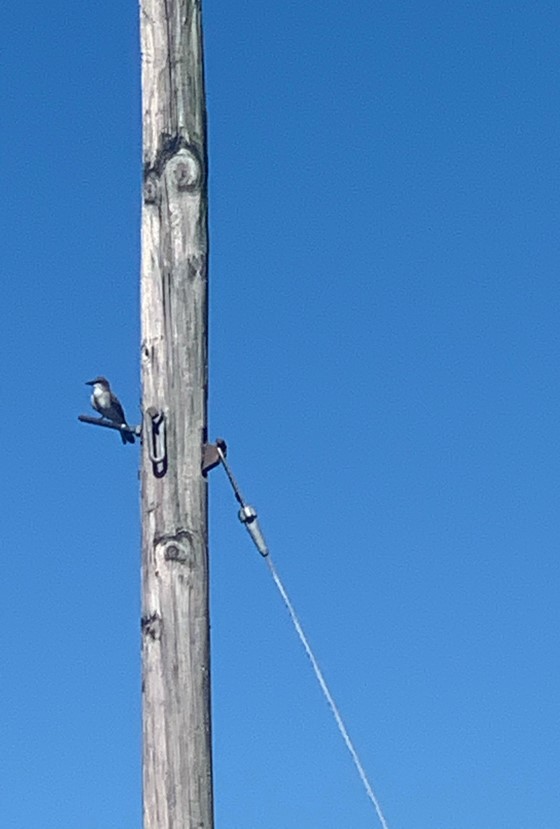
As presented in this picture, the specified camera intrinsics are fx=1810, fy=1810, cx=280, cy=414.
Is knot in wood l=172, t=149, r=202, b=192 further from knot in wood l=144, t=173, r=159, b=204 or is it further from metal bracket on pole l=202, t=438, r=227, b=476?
metal bracket on pole l=202, t=438, r=227, b=476

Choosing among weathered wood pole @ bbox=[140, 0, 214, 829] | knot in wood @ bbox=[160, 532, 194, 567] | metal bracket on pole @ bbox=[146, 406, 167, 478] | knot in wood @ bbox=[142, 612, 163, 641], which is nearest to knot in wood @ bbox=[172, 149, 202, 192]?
weathered wood pole @ bbox=[140, 0, 214, 829]

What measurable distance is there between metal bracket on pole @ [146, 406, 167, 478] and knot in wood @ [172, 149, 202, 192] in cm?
84

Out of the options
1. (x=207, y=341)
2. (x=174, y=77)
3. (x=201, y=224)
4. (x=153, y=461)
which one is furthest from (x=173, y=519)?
(x=174, y=77)

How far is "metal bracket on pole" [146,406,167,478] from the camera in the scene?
6262mm

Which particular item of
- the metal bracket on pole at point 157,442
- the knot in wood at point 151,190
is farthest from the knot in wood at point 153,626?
the knot in wood at point 151,190

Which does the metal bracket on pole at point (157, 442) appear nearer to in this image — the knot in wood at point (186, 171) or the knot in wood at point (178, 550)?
the knot in wood at point (178, 550)

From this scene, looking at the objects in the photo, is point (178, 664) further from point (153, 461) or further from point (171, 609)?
point (153, 461)

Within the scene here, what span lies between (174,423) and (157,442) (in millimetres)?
89

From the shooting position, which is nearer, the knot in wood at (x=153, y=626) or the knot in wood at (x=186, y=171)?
the knot in wood at (x=153, y=626)

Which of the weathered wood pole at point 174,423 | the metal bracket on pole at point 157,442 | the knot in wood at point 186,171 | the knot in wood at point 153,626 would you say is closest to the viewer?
the weathered wood pole at point 174,423

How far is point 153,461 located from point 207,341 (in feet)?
1.54

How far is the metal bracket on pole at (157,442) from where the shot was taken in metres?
6.26

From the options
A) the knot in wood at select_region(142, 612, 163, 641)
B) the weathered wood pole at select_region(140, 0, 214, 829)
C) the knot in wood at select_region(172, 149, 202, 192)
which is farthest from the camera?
the knot in wood at select_region(172, 149, 202, 192)

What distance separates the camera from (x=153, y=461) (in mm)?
6270
